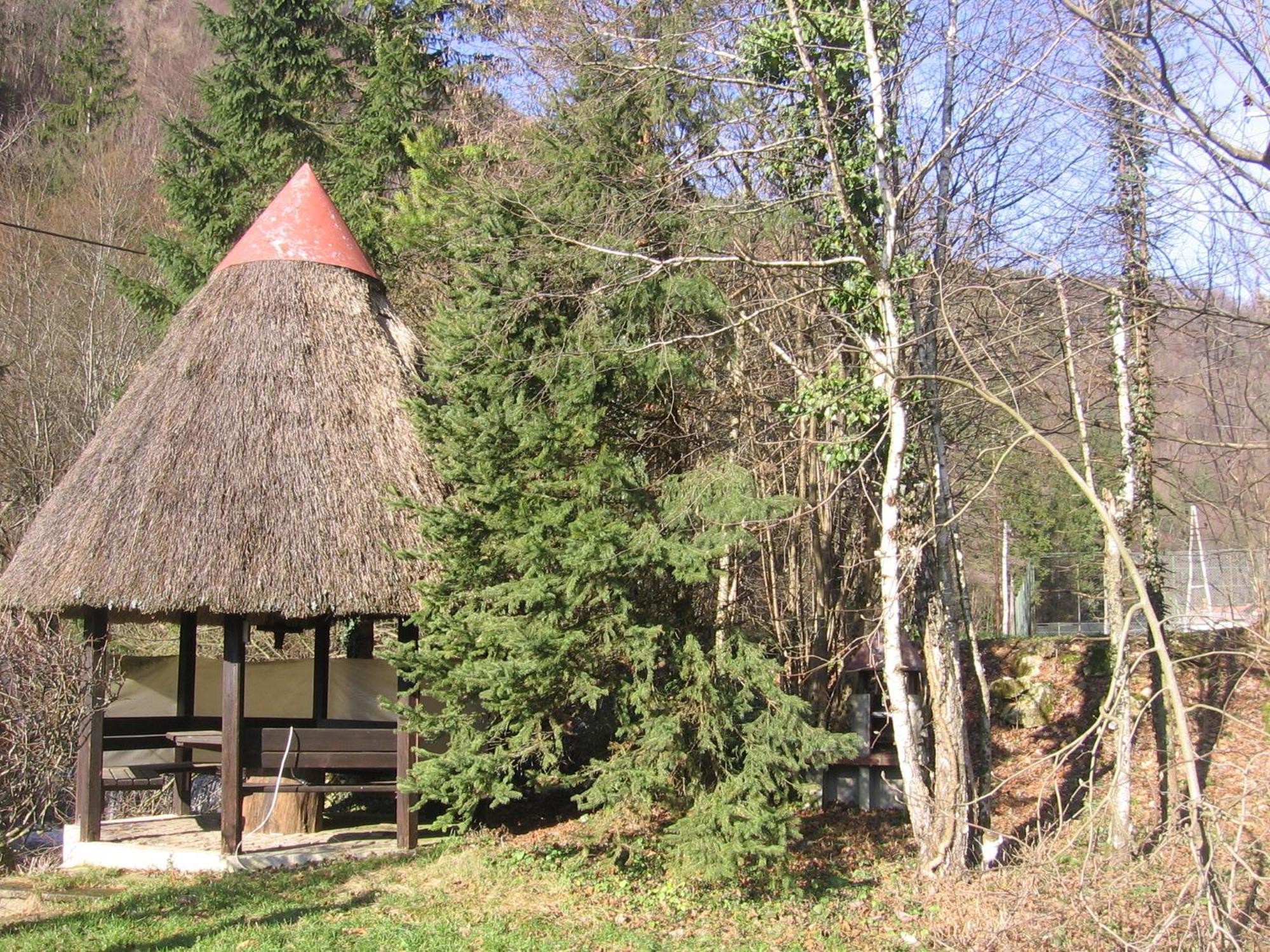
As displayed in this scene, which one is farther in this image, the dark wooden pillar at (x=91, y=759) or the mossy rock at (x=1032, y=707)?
the mossy rock at (x=1032, y=707)

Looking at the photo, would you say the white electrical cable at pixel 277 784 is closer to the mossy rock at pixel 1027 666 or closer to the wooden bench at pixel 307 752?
the wooden bench at pixel 307 752

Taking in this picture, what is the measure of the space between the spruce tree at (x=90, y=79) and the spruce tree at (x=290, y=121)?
737 cm

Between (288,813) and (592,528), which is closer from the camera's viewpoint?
(592,528)

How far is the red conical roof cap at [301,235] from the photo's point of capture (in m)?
12.0

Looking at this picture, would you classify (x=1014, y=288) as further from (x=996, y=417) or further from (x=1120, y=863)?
(x=1120, y=863)

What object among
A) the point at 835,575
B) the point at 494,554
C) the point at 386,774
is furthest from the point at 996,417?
the point at 386,774

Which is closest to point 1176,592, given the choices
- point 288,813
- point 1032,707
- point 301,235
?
point 1032,707

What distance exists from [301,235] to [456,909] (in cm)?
744

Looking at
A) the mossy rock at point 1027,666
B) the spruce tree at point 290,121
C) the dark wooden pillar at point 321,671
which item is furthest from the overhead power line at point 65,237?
the mossy rock at point 1027,666

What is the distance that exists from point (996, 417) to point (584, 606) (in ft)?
19.4

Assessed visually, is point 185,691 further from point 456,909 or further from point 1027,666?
point 1027,666

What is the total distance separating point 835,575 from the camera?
12.6m

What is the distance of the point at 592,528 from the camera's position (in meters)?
8.59

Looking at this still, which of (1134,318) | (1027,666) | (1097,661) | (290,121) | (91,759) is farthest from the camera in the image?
(290,121)
